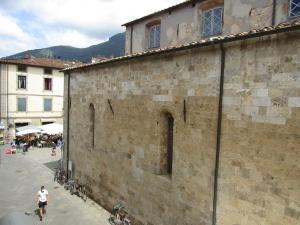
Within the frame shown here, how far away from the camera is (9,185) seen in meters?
16.2

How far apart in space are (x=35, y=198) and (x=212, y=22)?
37.4ft

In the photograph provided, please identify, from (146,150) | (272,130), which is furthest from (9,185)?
(272,130)

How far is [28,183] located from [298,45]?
49.6ft

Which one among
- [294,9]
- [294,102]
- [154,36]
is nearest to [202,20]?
[154,36]

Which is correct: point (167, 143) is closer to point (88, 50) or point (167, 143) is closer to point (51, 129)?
point (51, 129)

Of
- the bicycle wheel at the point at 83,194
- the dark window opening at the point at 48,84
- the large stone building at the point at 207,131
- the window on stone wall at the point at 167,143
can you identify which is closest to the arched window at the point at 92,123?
Result: the large stone building at the point at 207,131

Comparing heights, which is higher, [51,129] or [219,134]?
[219,134]

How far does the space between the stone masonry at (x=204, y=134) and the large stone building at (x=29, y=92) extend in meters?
19.9

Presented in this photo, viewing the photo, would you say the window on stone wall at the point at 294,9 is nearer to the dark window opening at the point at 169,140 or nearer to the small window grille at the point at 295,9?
the small window grille at the point at 295,9

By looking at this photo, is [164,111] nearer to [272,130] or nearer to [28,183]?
[272,130]

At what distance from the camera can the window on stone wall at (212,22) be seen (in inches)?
514

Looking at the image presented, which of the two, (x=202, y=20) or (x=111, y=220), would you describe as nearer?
(x=111, y=220)

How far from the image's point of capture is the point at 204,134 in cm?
841

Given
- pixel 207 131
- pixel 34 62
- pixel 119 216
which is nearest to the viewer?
pixel 207 131
